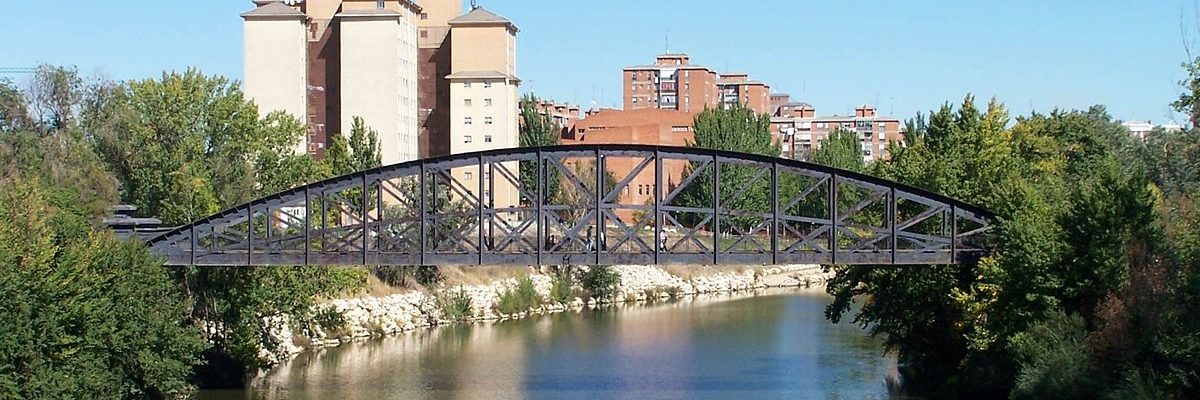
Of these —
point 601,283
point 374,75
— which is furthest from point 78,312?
point 374,75

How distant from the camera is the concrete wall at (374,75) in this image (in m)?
87.8

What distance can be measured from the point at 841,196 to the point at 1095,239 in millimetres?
39425

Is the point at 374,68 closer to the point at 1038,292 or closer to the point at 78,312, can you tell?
the point at 78,312

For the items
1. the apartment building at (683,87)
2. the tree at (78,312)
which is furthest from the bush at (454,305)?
the apartment building at (683,87)

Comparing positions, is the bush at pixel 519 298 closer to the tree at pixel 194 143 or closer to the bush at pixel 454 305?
the bush at pixel 454 305

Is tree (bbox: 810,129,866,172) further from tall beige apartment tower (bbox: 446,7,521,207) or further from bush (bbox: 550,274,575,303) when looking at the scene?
bush (bbox: 550,274,575,303)

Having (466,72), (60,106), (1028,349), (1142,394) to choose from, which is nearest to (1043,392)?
(1028,349)

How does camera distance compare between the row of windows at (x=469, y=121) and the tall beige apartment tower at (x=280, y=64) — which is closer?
the tall beige apartment tower at (x=280, y=64)

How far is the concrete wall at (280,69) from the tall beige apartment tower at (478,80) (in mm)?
8659

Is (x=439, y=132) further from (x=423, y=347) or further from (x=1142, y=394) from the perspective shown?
(x=1142, y=394)

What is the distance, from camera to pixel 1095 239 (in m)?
40.2

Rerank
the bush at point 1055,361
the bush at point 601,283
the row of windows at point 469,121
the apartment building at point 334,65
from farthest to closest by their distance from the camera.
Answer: the row of windows at point 469,121 < the apartment building at point 334,65 < the bush at point 601,283 < the bush at point 1055,361

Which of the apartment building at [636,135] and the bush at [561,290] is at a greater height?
the apartment building at [636,135]

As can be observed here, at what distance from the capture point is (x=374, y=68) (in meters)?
88.4
